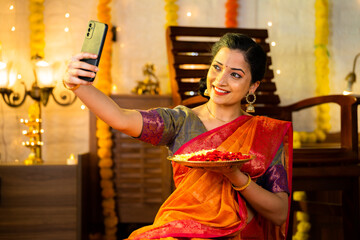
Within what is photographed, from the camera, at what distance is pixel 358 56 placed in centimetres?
418

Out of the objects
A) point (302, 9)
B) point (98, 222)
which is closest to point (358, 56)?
point (302, 9)

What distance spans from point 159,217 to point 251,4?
117 inches

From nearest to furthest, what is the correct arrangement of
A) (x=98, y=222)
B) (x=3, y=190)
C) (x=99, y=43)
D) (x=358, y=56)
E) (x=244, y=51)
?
(x=99, y=43), (x=244, y=51), (x=3, y=190), (x=98, y=222), (x=358, y=56)

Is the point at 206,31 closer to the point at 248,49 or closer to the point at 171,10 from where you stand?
the point at 171,10

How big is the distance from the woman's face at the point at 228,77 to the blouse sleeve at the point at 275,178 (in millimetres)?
294

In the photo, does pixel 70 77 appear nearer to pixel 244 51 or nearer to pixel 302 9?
pixel 244 51

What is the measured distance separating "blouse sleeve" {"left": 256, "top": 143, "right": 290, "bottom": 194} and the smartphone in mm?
802

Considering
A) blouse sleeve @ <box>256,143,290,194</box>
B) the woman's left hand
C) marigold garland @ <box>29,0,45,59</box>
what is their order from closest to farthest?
the woman's left hand < blouse sleeve @ <box>256,143,290,194</box> < marigold garland @ <box>29,0,45,59</box>

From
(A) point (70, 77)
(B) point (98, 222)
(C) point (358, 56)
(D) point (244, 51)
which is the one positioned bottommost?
(B) point (98, 222)

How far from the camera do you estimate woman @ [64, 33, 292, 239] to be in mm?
1594

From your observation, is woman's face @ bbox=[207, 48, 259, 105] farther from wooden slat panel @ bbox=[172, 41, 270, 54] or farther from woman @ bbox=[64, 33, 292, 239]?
wooden slat panel @ bbox=[172, 41, 270, 54]

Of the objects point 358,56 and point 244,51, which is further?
point 358,56

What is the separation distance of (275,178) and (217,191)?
248mm

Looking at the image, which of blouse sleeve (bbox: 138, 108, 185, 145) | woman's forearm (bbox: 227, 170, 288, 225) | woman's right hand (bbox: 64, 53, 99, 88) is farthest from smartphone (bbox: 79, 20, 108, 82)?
woman's forearm (bbox: 227, 170, 288, 225)
